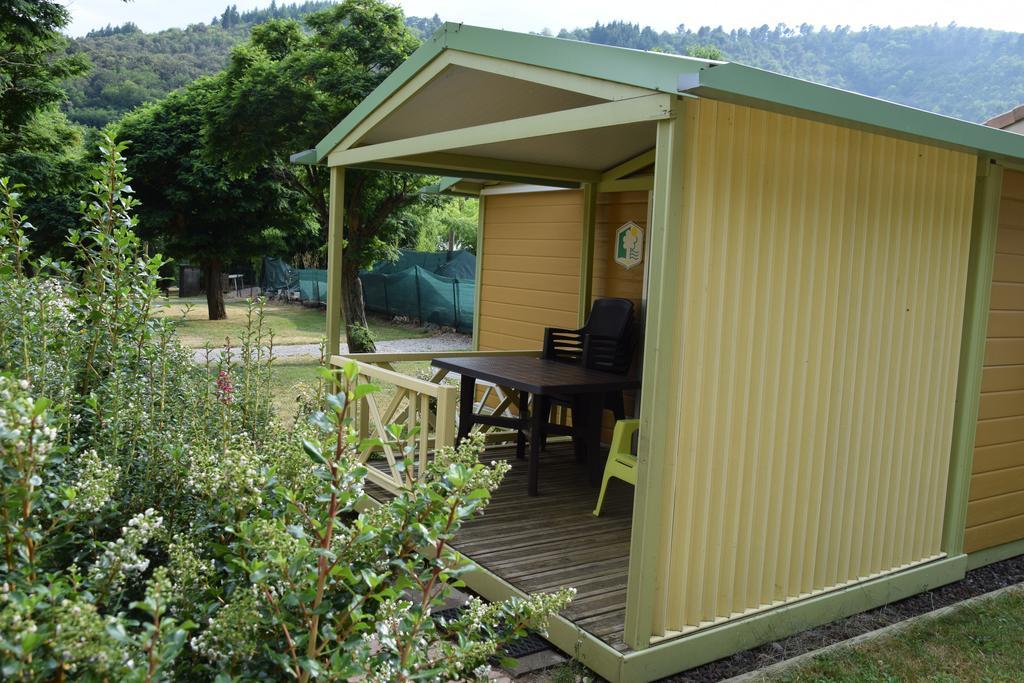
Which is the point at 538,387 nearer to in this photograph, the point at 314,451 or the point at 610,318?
the point at 610,318

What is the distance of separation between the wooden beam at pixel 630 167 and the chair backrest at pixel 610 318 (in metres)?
0.92

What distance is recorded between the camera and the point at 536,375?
203 inches

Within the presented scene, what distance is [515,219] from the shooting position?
754 centimetres

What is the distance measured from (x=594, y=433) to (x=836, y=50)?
8615 cm

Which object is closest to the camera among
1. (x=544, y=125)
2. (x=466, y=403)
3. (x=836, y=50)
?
(x=544, y=125)

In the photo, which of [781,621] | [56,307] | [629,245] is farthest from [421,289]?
[56,307]

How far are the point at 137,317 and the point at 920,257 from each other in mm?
3378

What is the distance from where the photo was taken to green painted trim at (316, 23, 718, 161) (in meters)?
2.96

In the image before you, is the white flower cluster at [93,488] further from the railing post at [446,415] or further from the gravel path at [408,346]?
the gravel path at [408,346]

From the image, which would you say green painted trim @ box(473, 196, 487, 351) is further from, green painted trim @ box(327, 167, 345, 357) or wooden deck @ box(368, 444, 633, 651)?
wooden deck @ box(368, 444, 633, 651)

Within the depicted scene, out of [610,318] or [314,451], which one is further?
[610,318]

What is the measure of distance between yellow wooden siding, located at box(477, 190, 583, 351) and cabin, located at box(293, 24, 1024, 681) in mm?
1519

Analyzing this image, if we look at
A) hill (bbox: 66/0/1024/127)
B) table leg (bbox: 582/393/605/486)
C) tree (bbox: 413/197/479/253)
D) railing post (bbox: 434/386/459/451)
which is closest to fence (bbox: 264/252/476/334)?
tree (bbox: 413/197/479/253)

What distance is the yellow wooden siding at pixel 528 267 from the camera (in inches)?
271
